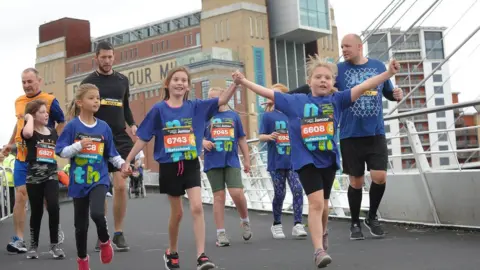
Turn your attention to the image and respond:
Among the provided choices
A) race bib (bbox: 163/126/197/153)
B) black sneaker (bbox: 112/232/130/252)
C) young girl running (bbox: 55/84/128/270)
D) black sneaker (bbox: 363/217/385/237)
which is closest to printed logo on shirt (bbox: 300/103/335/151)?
race bib (bbox: 163/126/197/153)

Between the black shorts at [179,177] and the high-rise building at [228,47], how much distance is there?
62455 millimetres

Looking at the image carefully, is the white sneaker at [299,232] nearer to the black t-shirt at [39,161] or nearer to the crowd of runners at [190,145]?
the crowd of runners at [190,145]

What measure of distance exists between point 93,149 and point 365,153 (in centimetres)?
251

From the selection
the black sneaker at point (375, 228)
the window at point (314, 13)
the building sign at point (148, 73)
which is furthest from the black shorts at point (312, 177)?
the building sign at point (148, 73)

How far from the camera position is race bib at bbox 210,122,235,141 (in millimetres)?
7688

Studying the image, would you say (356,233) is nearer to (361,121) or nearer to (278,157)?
(361,121)

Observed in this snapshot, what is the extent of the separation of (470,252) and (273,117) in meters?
3.16

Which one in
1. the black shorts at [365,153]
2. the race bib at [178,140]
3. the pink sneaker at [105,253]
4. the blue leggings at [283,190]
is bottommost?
the pink sneaker at [105,253]

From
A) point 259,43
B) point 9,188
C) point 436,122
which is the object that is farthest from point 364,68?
point 436,122

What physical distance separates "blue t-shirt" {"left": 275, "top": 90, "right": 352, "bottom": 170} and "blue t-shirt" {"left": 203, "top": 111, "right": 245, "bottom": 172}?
245 cm

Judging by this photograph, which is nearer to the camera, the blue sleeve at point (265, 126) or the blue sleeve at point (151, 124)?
the blue sleeve at point (151, 124)

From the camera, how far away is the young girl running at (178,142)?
5.30 meters

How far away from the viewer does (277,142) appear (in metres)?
8.03

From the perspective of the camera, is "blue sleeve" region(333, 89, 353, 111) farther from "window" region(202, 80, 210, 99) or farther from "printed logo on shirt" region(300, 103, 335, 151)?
"window" region(202, 80, 210, 99)
